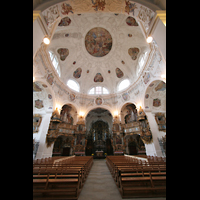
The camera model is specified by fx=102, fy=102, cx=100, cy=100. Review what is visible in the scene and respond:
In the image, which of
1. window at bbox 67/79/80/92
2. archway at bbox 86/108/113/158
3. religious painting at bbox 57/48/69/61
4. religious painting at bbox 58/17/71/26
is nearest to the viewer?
religious painting at bbox 58/17/71/26

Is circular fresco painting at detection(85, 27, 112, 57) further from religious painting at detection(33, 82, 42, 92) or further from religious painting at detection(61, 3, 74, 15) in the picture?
religious painting at detection(61, 3, 74, 15)

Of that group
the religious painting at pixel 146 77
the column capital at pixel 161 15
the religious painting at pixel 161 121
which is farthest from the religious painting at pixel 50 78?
the religious painting at pixel 161 121

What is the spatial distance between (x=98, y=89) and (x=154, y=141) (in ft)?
41.5

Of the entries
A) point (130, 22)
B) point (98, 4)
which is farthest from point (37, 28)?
point (130, 22)

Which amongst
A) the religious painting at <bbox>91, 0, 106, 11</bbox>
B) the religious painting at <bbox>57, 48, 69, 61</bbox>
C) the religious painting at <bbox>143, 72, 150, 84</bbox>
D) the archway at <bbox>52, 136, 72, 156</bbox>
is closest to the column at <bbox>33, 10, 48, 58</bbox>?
the religious painting at <bbox>91, 0, 106, 11</bbox>

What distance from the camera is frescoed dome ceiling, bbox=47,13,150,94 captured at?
13891mm

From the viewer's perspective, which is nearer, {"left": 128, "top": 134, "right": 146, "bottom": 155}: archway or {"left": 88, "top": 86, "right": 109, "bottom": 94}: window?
{"left": 128, "top": 134, "right": 146, "bottom": 155}: archway

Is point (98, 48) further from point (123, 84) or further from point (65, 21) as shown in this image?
point (123, 84)

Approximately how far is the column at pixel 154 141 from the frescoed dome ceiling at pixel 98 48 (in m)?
6.75

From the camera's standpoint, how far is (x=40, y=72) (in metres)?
11.1

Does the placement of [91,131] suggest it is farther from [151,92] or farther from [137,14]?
[137,14]

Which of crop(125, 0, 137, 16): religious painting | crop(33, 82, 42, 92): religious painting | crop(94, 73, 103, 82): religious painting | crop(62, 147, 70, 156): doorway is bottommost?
crop(62, 147, 70, 156): doorway
